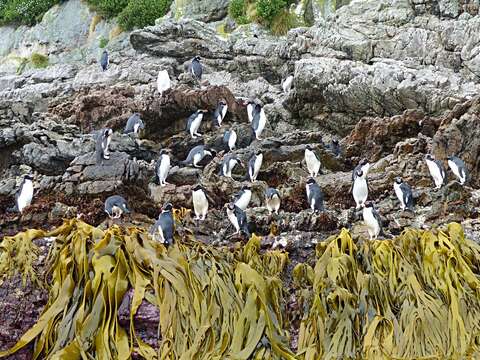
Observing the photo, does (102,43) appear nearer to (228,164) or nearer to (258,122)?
(258,122)

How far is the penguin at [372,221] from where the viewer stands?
9633 mm

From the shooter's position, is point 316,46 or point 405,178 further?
point 316,46

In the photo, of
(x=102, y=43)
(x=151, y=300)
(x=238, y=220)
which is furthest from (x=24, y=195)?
(x=102, y=43)

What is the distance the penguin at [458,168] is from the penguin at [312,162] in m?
2.85

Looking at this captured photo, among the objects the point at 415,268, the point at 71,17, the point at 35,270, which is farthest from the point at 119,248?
the point at 71,17

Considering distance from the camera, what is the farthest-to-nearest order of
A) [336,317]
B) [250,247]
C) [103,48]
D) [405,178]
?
[103,48] → [405,178] → [250,247] → [336,317]

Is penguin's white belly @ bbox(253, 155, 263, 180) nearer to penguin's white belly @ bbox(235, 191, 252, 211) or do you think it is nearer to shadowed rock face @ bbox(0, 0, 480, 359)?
shadowed rock face @ bbox(0, 0, 480, 359)

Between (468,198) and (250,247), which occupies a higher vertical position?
(250,247)

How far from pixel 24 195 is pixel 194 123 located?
19.2 feet

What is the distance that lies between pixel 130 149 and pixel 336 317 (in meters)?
8.05

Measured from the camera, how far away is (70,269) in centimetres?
772

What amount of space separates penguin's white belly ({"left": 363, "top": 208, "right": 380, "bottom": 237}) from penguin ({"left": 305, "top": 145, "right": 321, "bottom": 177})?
145 inches

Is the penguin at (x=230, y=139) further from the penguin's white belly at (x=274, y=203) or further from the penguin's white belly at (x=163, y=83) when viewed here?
the penguin's white belly at (x=274, y=203)

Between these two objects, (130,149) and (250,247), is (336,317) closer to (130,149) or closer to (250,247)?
(250,247)
